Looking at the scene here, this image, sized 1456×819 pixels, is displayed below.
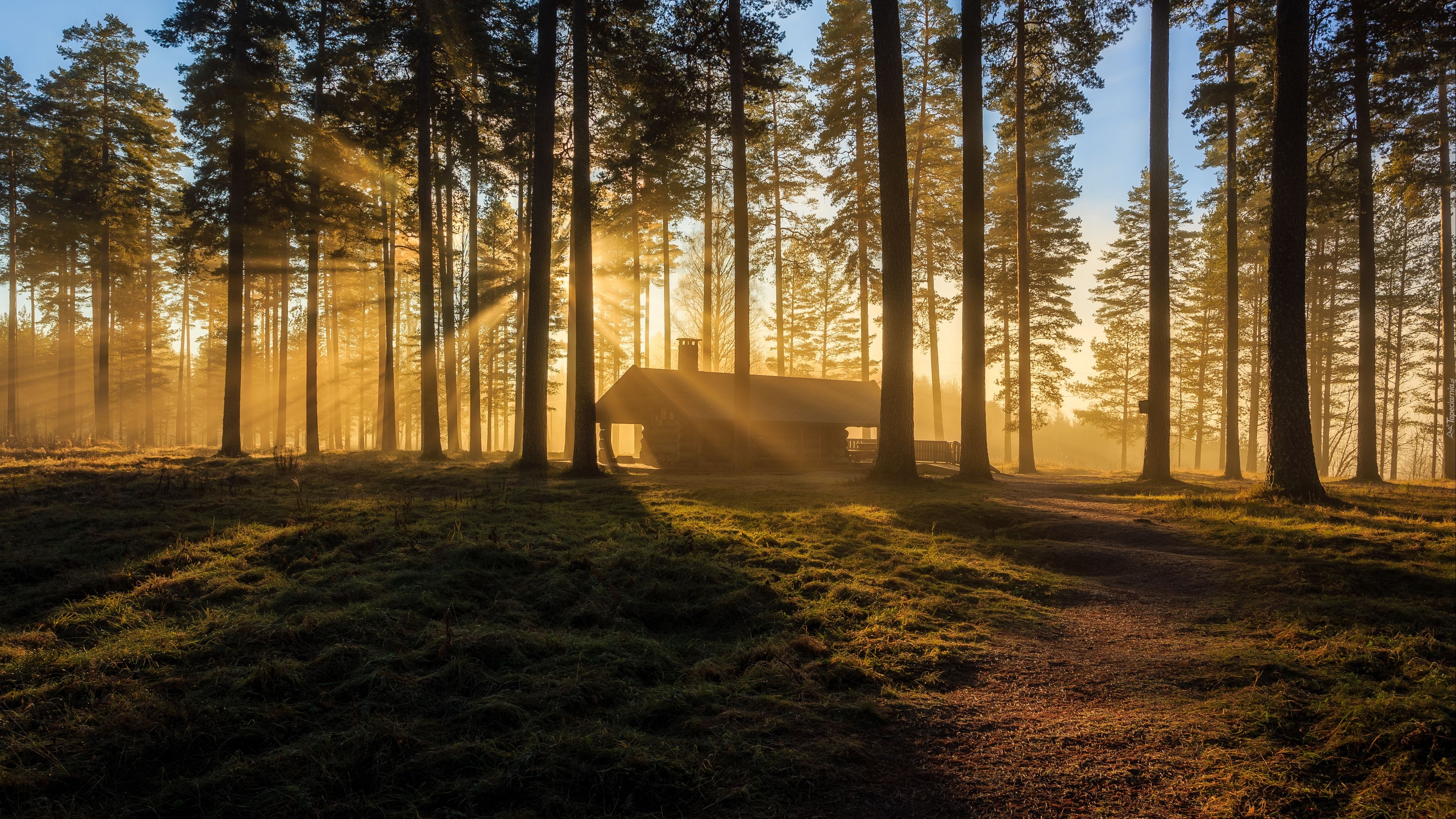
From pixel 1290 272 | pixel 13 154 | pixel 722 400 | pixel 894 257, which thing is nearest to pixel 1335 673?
pixel 1290 272

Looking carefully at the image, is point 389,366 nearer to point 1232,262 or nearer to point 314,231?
point 314,231

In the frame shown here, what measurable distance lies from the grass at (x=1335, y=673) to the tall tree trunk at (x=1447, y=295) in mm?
21995

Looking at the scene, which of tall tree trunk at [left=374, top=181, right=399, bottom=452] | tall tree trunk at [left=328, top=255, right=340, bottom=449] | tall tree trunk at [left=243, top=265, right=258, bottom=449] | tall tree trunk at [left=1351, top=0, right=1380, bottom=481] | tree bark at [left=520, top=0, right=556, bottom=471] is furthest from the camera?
tall tree trunk at [left=328, top=255, right=340, bottom=449]

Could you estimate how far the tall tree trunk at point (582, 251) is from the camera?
54.5ft

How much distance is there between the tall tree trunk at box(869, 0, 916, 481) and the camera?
1365 cm

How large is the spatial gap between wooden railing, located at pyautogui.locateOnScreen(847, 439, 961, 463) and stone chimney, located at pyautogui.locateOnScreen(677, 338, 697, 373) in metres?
7.89

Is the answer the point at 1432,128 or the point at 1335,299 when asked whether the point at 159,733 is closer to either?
the point at 1432,128

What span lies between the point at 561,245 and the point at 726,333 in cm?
1022

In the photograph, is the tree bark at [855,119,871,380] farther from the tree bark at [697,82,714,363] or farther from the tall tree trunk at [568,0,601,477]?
the tall tree trunk at [568,0,601,477]

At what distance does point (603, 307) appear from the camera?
37.3 m

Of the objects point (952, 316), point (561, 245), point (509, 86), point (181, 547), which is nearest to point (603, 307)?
point (561, 245)

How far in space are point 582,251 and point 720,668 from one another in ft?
45.4

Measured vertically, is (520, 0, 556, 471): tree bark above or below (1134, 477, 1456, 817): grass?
above

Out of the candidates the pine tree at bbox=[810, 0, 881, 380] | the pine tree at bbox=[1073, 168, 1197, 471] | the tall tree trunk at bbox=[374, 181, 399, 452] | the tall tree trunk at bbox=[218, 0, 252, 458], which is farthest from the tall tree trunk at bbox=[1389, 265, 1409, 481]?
the tall tree trunk at bbox=[218, 0, 252, 458]
